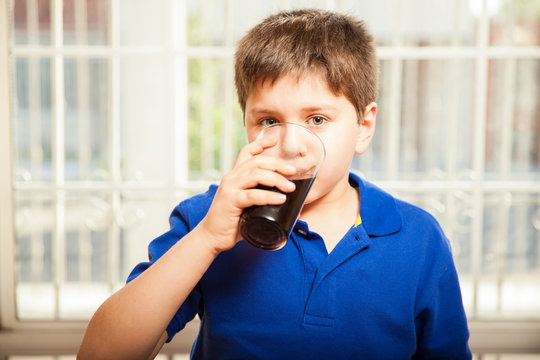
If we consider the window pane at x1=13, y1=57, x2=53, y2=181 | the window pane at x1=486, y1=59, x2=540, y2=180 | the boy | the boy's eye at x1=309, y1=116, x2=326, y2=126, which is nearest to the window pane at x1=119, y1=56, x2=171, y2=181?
the window pane at x1=13, y1=57, x2=53, y2=181

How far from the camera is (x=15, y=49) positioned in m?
1.81

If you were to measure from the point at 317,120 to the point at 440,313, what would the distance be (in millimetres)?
444

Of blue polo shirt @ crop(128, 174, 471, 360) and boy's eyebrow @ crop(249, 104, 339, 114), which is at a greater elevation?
boy's eyebrow @ crop(249, 104, 339, 114)

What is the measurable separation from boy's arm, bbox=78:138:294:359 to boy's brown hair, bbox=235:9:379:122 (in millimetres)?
178

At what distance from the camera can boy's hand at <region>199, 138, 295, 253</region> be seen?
765 mm

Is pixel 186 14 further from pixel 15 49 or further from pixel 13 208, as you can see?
pixel 13 208

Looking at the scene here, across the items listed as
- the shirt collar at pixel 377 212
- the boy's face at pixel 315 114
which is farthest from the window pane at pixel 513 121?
the boy's face at pixel 315 114

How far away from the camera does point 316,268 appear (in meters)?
0.93

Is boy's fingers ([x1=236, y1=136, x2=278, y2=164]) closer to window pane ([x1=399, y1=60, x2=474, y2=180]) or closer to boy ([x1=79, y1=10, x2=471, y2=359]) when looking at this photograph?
boy ([x1=79, y1=10, x2=471, y2=359])

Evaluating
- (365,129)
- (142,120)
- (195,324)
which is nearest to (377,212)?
(365,129)

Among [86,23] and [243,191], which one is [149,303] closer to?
[243,191]

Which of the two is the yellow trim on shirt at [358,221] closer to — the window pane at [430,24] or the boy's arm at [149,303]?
the boy's arm at [149,303]

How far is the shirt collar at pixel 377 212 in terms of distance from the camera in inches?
39.0

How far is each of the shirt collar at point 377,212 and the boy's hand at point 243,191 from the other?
0.94 ft
